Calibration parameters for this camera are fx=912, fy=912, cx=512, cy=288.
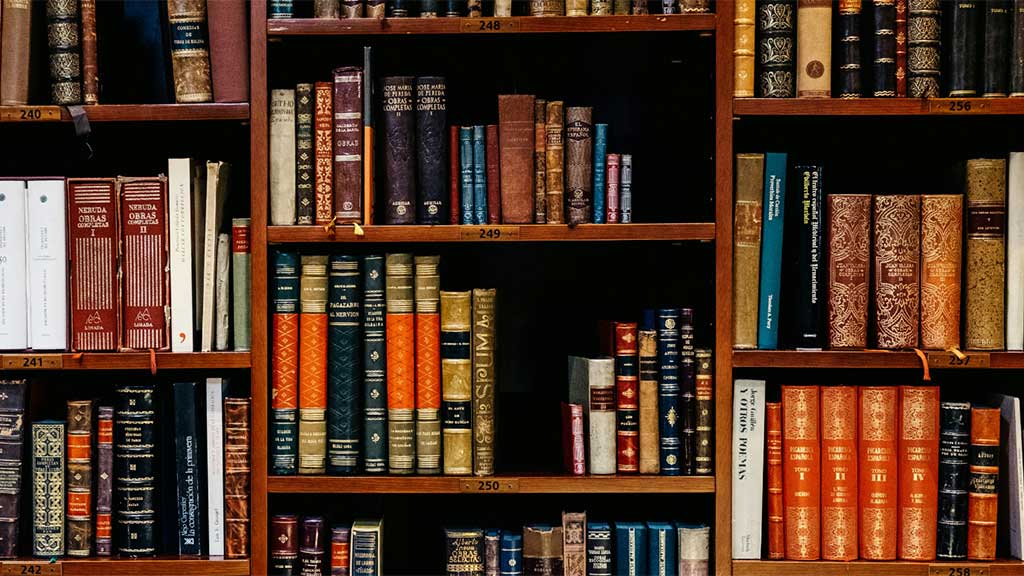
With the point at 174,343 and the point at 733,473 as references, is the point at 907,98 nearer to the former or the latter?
the point at 733,473

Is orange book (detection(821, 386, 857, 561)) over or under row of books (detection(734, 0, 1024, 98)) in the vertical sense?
under

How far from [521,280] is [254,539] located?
77 cm

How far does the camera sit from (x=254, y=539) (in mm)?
1639

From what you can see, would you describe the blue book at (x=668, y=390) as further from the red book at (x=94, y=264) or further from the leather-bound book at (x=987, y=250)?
the red book at (x=94, y=264)

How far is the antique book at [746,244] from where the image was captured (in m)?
1.62

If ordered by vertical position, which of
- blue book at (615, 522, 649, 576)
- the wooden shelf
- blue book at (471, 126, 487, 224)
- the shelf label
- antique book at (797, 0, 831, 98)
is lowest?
blue book at (615, 522, 649, 576)

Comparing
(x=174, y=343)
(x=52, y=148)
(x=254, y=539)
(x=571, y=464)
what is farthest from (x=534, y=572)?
(x=52, y=148)

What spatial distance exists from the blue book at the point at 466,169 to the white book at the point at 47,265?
71cm

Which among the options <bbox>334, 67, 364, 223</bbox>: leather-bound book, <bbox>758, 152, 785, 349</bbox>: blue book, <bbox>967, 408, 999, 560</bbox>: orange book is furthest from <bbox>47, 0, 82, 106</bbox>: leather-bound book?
<bbox>967, 408, 999, 560</bbox>: orange book

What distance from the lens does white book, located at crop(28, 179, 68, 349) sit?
1621 millimetres

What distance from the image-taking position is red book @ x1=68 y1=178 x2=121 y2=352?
5.34 ft

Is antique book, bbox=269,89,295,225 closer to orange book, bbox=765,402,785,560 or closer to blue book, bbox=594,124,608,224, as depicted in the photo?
blue book, bbox=594,124,608,224

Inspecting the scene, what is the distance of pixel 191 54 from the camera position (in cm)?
164

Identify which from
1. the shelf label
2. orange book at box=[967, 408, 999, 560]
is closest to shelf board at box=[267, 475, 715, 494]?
the shelf label
